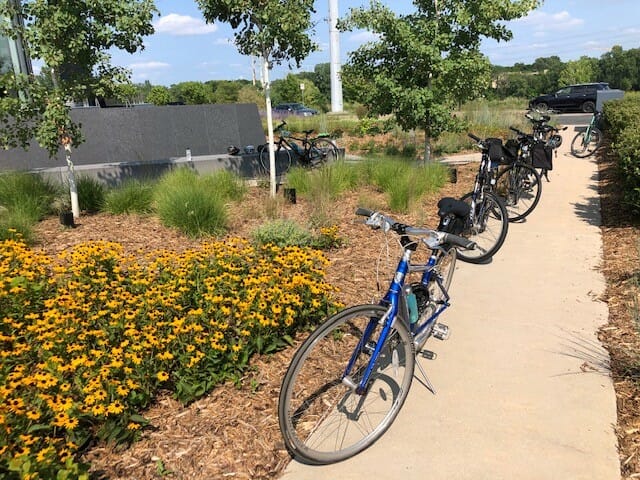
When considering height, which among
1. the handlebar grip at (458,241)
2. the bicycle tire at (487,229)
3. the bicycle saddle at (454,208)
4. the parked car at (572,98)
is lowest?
the bicycle tire at (487,229)

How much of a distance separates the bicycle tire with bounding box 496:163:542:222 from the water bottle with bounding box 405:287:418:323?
417 centimetres

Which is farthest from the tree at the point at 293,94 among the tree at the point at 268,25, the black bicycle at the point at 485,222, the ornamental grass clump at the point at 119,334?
the ornamental grass clump at the point at 119,334

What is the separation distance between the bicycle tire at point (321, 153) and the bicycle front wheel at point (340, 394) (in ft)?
22.9

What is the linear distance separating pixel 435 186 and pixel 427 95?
171cm

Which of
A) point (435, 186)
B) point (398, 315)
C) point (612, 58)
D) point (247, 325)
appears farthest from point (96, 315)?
point (612, 58)

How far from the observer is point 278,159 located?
1002 cm

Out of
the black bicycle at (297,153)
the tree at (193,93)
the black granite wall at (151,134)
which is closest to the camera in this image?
the black granite wall at (151,134)

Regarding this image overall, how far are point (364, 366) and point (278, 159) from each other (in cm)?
764

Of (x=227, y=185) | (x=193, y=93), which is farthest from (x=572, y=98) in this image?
(x=227, y=185)

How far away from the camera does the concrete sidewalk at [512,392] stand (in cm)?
250

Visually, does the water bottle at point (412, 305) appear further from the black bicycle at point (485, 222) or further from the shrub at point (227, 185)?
the shrub at point (227, 185)

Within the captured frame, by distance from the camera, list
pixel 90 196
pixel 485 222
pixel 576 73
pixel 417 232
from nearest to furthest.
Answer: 1. pixel 417 232
2. pixel 485 222
3. pixel 90 196
4. pixel 576 73

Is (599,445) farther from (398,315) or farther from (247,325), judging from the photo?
(247,325)

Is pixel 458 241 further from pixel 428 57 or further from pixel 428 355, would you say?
pixel 428 57
